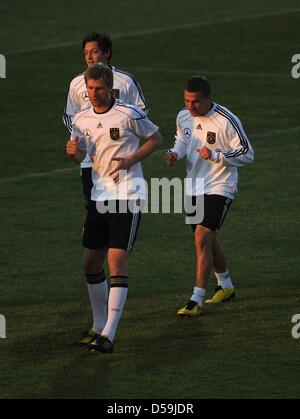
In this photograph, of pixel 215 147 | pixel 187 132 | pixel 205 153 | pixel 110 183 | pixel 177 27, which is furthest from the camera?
pixel 177 27

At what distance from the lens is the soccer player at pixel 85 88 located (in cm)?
1304

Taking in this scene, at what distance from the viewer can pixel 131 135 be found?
Answer: 1148 cm

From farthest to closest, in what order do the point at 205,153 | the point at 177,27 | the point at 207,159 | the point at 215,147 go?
the point at 177,27
the point at 215,147
the point at 207,159
the point at 205,153

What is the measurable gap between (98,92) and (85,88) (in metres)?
2.19

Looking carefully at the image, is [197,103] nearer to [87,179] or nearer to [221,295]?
[87,179]

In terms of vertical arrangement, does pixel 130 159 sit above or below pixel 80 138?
below

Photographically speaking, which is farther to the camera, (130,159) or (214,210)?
(214,210)

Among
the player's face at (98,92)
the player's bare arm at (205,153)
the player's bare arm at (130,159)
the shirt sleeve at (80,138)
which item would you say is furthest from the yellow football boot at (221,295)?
the player's face at (98,92)

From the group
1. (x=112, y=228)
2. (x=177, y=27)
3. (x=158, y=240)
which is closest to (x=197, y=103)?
(x=112, y=228)

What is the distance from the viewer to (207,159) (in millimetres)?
12203

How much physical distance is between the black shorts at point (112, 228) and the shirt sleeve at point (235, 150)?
4.04 ft

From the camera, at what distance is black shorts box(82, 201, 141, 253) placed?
11328 mm

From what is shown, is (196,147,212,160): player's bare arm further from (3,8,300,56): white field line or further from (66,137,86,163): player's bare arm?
(3,8,300,56): white field line

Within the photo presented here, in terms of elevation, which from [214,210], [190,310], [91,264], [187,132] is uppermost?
[187,132]
